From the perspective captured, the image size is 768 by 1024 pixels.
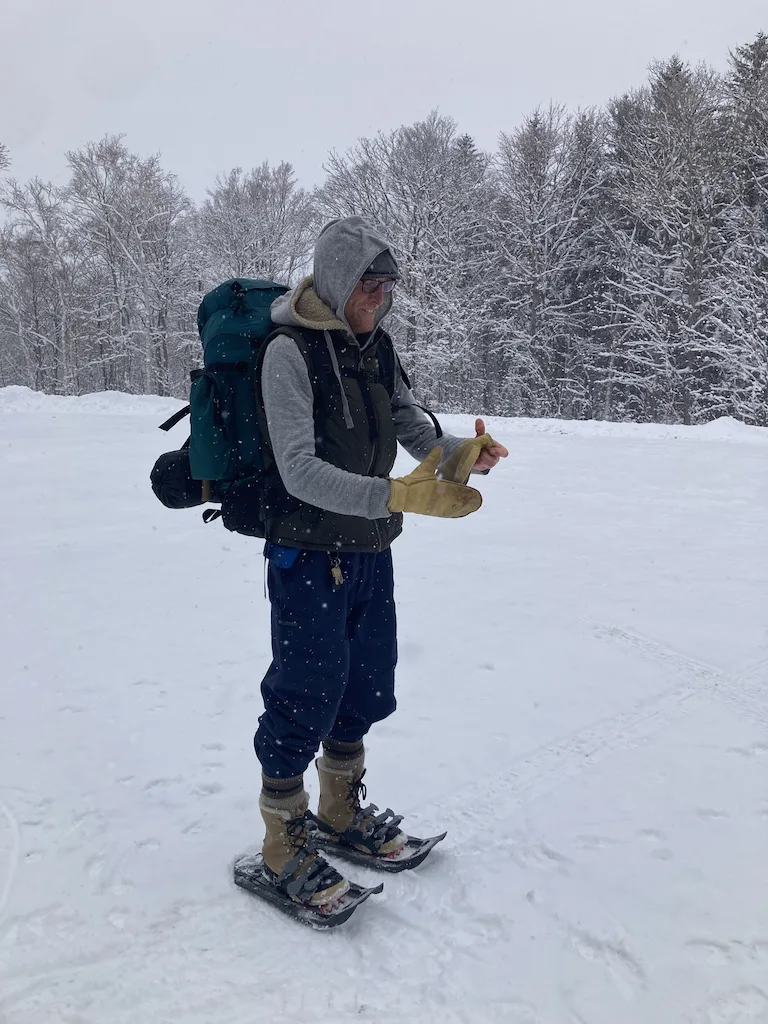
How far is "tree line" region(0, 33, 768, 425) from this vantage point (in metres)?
20.3

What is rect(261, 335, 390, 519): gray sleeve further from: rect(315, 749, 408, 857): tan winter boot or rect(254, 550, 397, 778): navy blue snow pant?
rect(315, 749, 408, 857): tan winter boot

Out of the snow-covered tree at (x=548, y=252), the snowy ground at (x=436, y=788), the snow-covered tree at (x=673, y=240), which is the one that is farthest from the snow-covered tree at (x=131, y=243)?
the snowy ground at (x=436, y=788)

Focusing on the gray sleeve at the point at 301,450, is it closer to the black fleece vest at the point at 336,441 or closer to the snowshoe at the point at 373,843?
the black fleece vest at the point at 336,441

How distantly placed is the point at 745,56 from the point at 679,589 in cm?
2091

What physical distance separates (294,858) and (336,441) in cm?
129

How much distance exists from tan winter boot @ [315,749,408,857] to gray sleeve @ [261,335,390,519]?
102 cm

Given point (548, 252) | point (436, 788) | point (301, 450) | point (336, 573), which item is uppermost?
point (548, 252)

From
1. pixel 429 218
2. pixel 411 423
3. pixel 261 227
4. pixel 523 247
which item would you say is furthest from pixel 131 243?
pixel 411 423

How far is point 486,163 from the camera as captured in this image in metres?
24.8

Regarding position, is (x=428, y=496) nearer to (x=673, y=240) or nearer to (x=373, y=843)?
(x=373, y=843)

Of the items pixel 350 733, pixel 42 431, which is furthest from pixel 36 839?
pixel 42 431

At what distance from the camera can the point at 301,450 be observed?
2.15m

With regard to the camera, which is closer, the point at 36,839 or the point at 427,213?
the point at 36,839

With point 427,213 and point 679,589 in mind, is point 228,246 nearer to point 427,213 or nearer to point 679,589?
point 427,213
